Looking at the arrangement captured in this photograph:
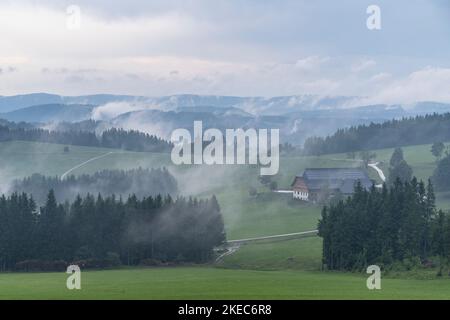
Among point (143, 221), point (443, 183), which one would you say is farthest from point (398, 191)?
point (443, 183)

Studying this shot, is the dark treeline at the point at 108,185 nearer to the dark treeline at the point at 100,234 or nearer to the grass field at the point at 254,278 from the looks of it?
the grass field at the point at 254,278

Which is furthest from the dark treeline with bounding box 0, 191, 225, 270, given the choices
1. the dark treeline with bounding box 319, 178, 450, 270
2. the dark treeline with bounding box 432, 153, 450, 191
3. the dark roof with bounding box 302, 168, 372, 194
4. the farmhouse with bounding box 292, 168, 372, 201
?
the dark treeline with bounding box 432, 153, 450, 191

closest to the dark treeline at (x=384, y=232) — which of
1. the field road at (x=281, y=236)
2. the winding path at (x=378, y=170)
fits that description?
the field road at (x=281, y=236)

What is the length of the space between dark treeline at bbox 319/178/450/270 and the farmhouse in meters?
52.6

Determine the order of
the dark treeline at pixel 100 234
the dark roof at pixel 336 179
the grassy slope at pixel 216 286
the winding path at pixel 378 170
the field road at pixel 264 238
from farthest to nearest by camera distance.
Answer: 1. the winding path at pixel 378 170
2. the dark roof at pixel 336 179
3. the field road at pixel 264 238
4. the dark treeline at pixel 100 234
5. the grassy slope at pixel 216 286

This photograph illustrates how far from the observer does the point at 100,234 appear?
93.4 m

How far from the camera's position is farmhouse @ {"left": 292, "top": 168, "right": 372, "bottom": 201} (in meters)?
144

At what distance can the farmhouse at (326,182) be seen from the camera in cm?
14438

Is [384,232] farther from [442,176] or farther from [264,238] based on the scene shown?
[442,176]

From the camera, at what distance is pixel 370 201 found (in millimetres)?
90062

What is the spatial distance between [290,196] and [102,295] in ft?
331

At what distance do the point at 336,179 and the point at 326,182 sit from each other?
13.8ft

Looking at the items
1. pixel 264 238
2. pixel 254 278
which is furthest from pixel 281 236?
pixel 254 278
